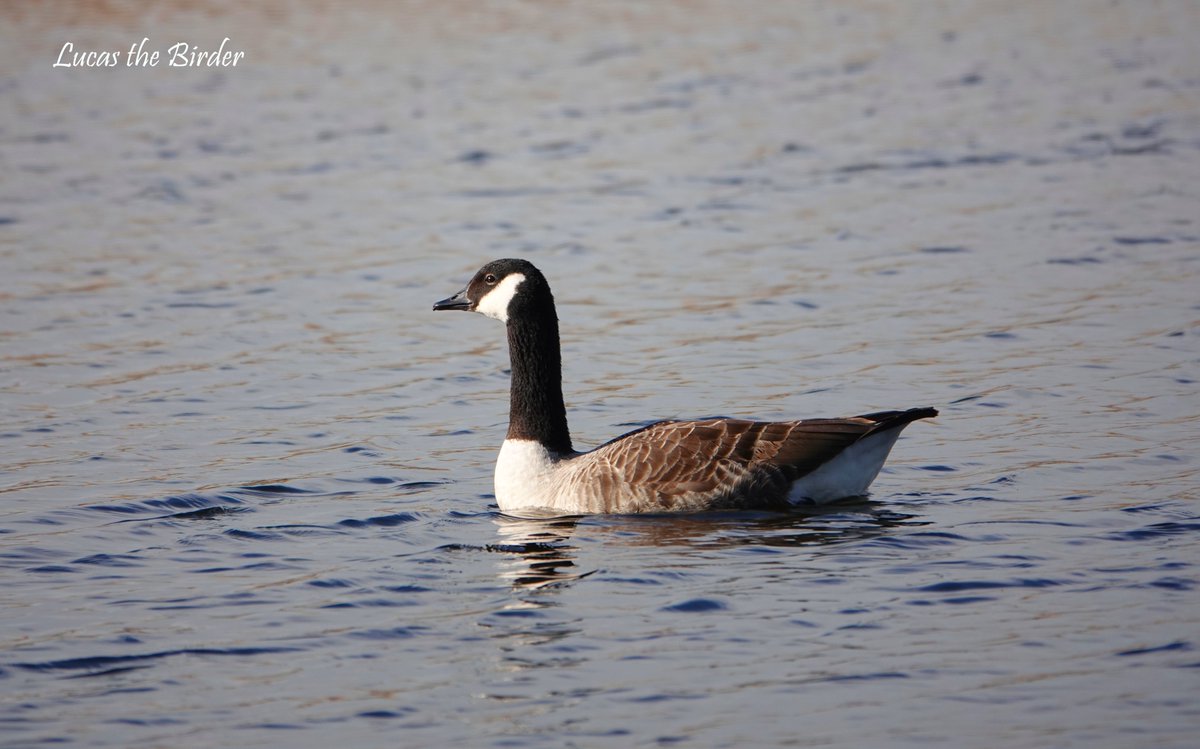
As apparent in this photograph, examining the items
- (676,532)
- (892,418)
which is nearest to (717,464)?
(676,532)

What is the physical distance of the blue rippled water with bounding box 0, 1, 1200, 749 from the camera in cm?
852

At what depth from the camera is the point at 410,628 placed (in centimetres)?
942

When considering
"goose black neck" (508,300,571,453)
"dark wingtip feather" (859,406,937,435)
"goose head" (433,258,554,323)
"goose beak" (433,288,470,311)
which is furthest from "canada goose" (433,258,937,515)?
"goose beak" (433,288,470,311)

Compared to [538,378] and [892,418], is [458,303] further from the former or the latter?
[892,418]

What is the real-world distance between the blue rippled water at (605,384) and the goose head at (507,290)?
1.47m

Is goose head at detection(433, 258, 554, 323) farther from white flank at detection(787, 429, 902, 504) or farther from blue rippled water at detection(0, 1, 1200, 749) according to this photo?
white flank at detection(787, 429, 902, 504)

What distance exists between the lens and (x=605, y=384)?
16.1 m

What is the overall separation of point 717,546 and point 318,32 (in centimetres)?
2985

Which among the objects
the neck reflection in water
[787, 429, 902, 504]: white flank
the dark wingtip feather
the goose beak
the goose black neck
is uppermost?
the goose beak

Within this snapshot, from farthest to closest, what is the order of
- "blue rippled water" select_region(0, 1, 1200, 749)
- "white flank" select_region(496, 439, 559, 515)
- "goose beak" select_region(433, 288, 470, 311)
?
"goose beak" select_region(433, 288, 470, 311) → "white flank" select_region(496, 439, 559, 515) → "blue rippled water" select_region(0, 1, 1200, 749)

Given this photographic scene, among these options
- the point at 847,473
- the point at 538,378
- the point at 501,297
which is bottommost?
the point at 847,473

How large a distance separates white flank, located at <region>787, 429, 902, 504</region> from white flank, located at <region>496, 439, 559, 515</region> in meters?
1.90

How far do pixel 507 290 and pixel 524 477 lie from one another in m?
1.61

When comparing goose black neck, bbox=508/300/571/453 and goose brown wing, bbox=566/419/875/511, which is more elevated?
goose black neck, bbox=508/300/571/453
